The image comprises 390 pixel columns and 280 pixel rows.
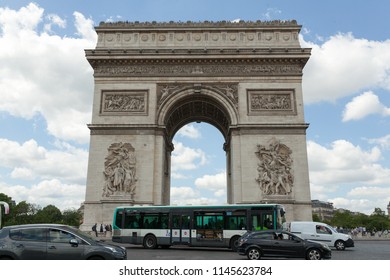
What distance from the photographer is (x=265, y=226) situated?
746 inches

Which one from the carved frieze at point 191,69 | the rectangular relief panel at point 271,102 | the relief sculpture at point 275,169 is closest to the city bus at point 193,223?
the relief sculpture at point 275,169

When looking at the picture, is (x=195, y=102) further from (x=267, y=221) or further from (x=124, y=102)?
(x=267, y=221)

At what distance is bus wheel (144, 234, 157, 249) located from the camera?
20.5m

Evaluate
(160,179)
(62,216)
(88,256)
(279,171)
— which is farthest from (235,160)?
(62,216)

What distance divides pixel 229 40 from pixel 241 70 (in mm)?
2780

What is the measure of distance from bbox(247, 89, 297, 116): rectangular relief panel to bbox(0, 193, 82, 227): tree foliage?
53.6 metres

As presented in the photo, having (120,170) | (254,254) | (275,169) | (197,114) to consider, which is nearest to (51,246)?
(254,254)

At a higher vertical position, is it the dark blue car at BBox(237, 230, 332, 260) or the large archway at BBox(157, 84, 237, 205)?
the large archway at BBox(157, 84, 237, 205)

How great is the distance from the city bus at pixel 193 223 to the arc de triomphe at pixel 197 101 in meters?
7.43

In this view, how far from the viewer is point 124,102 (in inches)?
1209

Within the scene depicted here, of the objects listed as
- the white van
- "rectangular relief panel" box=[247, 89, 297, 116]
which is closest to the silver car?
the white van

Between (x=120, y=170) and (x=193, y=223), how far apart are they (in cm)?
1074

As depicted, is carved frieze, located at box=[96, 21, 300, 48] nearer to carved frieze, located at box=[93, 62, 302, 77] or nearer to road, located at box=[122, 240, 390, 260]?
carved frieze, located at box=[93, 62, 302, 77]
